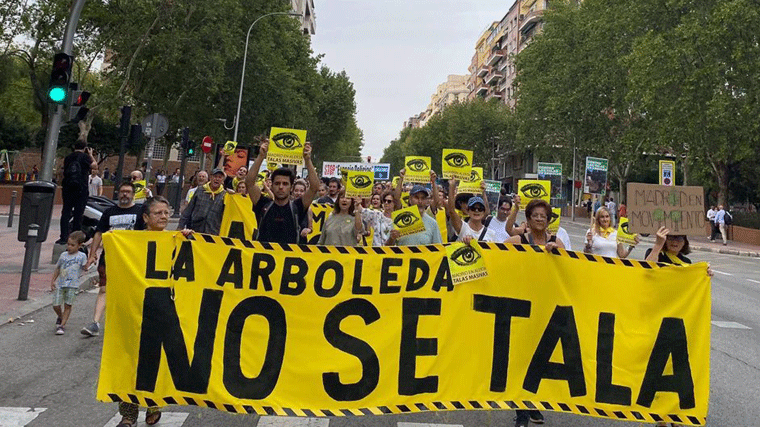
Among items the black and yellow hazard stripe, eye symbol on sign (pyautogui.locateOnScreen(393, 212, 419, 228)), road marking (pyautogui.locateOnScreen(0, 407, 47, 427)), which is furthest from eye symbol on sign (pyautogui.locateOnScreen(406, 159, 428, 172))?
road marking (pyautogui.locateOnScreen(0, 407, 47, 427))

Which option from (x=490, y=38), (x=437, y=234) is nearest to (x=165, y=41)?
(x=437, y=234)

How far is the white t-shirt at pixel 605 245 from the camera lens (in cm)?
781

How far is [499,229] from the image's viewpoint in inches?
284

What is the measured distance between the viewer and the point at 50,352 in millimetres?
6707

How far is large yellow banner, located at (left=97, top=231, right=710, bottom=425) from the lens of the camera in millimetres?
4453

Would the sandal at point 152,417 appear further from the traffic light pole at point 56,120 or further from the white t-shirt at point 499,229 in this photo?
the traffic light pole at point 56,120

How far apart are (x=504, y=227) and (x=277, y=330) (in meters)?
3.45

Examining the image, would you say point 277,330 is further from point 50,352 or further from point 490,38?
point 490,38

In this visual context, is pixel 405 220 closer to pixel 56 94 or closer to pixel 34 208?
pixel 34 208

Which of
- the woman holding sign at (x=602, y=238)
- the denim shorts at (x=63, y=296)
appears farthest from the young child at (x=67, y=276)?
the woman holding sign at (x=602, y=238)

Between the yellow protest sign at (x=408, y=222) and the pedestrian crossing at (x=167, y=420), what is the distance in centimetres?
256

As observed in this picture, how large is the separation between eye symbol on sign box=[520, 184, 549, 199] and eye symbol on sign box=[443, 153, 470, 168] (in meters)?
1.36

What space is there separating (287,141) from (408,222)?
7.07 feet

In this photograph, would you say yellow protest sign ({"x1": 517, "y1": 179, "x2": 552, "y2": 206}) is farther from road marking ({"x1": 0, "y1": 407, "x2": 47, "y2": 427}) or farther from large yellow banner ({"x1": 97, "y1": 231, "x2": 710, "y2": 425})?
road marking ({"x1": 0, "y1": 407, "x2": 47, "y2": 427})
